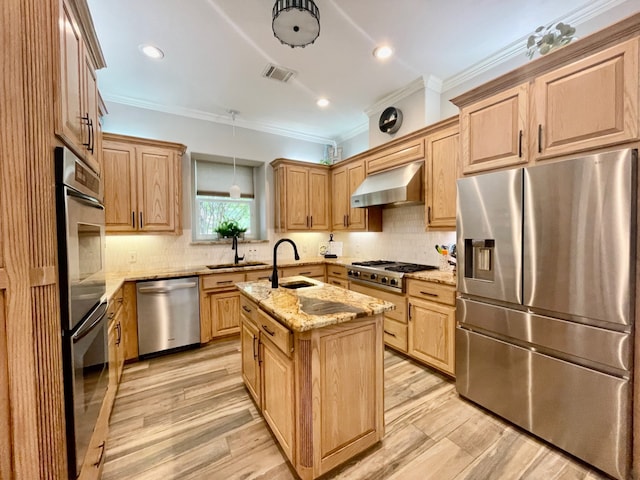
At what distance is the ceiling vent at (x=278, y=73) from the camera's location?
2795mm

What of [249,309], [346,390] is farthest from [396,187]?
[346,390]

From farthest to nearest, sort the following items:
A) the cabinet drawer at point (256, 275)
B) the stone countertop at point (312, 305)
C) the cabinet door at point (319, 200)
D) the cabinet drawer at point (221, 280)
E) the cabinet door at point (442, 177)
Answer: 1. the cabinet door at point (319, 200)
2. the cabinet drawer at point (256, 275)
3. the cabinet drawer at point (221, 280)
4. the cabinet door at point (442, 177)
5. the stone countertop at point (312, 305)

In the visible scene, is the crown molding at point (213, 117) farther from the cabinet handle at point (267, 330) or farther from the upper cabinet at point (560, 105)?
the cabinet handle at point (267, 330)

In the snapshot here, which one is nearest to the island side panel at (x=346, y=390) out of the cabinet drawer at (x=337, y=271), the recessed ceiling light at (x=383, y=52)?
the cabinet drawer at (x=337, y=271)

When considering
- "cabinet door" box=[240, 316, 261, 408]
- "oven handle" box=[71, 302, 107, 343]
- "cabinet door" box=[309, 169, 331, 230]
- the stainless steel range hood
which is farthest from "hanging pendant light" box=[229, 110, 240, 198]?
"oven handle" box=[71, 302, 107, 343]

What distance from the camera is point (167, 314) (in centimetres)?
304

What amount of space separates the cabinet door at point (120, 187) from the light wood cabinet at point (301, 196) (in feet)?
6.20

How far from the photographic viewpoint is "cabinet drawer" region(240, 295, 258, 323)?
75.6 inches

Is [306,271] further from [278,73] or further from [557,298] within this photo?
[557,298]

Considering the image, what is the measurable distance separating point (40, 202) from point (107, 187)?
8.52 ft

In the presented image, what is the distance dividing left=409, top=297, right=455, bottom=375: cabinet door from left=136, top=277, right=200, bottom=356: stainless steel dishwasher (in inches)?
98.3

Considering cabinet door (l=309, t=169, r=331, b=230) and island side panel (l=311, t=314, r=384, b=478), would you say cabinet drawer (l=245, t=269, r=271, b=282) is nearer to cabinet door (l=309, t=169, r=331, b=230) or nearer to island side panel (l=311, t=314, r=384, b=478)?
cabinet door (l=309, t=169, r=331, b=230)

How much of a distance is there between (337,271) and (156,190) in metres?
2.60

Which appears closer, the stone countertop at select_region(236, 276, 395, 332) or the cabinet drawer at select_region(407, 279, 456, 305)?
the stone countertop at select_region(236, 276, 395, 332)
